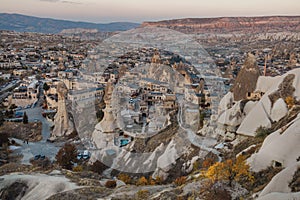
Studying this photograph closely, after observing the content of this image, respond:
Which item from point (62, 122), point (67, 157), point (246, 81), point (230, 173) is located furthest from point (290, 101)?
point (62, 122)

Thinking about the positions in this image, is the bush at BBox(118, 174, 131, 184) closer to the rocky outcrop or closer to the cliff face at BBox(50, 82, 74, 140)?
the rocky outcrop

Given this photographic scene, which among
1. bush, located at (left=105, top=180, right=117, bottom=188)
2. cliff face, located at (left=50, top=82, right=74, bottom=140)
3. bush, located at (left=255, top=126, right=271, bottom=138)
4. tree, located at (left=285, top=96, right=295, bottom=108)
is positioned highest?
tree, located at (left=285, top=96, right=295, bottom=108)

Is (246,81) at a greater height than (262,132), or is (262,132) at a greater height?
(246,81)

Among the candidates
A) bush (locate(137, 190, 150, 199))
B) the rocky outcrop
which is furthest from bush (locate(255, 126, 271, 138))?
bush (locate(137, 190, 150, 199))

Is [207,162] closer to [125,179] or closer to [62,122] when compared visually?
[125,179]

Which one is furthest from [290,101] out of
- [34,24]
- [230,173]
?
[34,24]

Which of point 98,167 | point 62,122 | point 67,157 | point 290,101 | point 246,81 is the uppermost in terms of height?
point 246,81

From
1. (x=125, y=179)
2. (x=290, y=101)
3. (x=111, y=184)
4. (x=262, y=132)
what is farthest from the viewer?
(x=125, y=179)

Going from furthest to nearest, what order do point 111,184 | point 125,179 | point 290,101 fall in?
point 125,179
point 290,101
point 111,184

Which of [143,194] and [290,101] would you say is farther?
[290,101]
